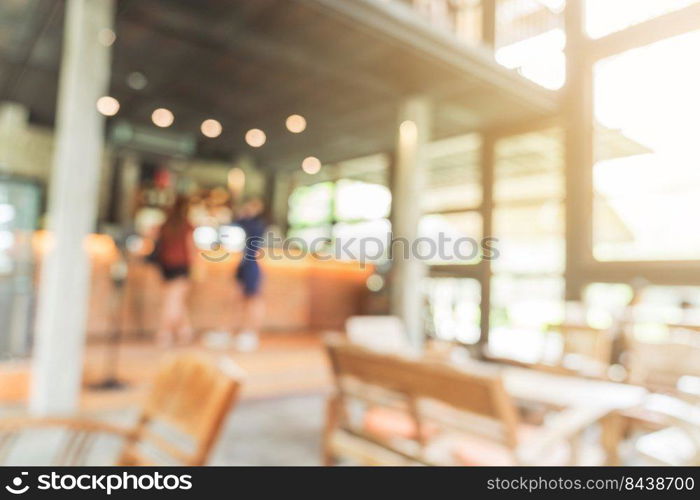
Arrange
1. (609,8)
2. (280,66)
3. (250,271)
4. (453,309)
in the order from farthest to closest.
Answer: (453,309)
(280,66)
(250,271)
(609,8)

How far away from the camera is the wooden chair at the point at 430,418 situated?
1.41 m

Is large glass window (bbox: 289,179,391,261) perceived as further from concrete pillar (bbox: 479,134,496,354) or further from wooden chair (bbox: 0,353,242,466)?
wooden chair (bbox: 0,353,242,466)

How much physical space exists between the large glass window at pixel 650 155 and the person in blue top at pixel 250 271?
2900mm

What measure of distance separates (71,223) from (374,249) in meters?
4.55

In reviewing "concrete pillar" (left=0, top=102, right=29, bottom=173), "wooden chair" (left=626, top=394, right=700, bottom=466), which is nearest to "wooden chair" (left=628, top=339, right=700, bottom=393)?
"wooden chair" (left=626, top=394, right=700, bottom=466)

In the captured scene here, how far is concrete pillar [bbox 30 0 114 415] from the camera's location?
3.00 metres

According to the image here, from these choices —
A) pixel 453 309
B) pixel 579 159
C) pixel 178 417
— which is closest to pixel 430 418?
pixel 178 417

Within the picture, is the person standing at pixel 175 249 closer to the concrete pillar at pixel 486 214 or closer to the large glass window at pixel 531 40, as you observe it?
the large glass window at pixel 531 40

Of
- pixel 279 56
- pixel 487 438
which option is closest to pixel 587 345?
pixel 487 438

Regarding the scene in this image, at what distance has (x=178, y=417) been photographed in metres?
1.21

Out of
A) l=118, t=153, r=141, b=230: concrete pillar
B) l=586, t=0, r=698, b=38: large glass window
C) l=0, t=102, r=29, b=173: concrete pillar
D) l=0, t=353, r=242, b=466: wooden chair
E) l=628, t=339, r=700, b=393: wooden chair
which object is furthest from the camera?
l=118, t=153, r=141, b=230: concrete pillar

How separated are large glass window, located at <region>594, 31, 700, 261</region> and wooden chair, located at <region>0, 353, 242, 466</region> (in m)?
1.34

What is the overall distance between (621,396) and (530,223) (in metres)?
3.79

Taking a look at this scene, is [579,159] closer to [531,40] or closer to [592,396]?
[531,40]
